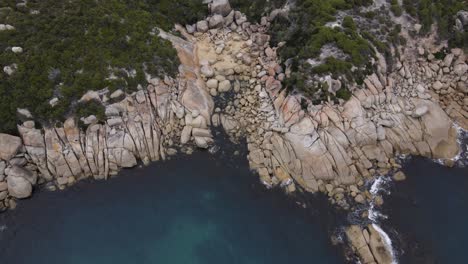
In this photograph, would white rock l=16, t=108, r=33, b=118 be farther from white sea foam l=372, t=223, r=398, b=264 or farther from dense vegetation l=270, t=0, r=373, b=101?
white sea foam l=372, t=223, r=398, b=264

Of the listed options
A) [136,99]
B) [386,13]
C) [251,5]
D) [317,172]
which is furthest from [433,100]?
[136,99]

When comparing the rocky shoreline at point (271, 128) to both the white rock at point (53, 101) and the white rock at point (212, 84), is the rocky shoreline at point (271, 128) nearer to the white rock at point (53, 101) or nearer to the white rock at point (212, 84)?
the white rock at point (212, 84)

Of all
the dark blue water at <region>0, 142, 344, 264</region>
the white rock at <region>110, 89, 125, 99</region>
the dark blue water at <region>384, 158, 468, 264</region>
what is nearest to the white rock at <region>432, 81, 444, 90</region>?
the dark blue water at <region>384, 158, 468, 264</region>

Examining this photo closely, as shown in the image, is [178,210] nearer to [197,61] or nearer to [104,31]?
[197,61]

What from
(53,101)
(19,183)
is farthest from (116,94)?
(19,183)

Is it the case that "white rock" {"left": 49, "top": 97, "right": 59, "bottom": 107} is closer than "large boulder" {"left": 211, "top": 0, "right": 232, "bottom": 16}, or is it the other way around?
"white rock" {"left": 49, "top": 97, "right": 59, "bottom": 107}

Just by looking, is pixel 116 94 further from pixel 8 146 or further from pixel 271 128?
pixel 271 128
